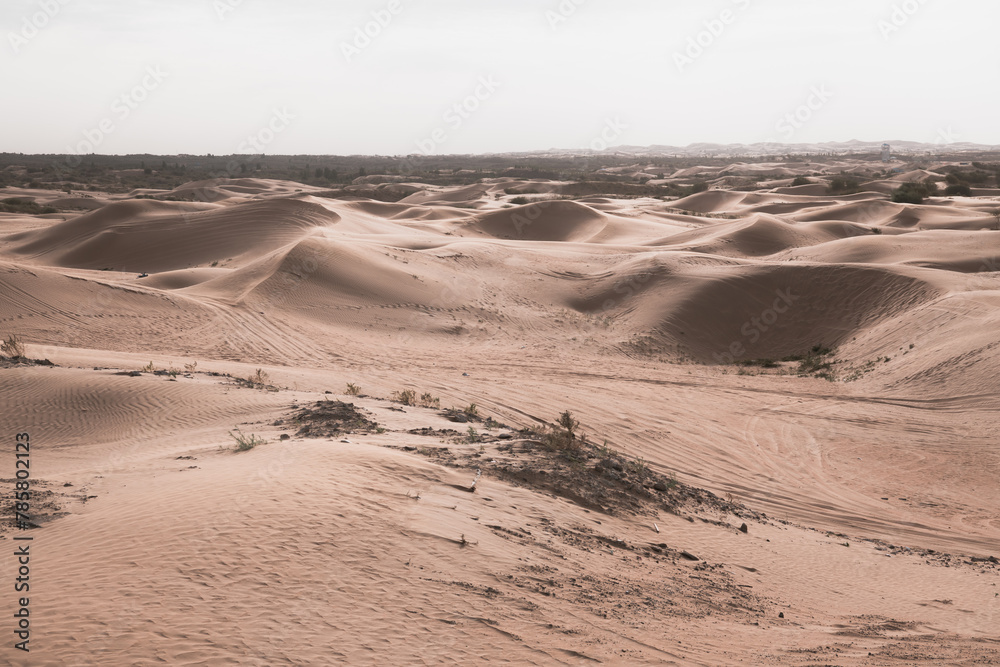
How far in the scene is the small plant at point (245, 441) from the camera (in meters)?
8.00

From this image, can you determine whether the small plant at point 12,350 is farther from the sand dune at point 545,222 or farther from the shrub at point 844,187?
the shrub at point 844,187

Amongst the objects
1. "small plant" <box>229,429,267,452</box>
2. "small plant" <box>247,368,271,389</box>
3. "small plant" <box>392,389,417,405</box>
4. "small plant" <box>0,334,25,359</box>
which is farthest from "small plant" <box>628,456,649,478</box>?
"small plant" <box>0,334,25,359</box>

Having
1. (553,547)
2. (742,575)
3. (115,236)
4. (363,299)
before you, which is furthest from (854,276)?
(115,236)

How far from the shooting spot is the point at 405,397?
38.0 ft

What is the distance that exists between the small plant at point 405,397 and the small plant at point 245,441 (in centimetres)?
305

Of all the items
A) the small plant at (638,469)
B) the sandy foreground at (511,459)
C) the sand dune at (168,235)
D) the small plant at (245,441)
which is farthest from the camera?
the sand dune at (168,235)

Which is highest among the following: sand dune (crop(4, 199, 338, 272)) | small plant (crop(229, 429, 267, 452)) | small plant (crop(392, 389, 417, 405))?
sand dune (crop(4, 199, 338, 272))

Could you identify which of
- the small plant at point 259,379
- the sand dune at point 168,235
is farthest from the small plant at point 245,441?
the sand dune at point 168,235

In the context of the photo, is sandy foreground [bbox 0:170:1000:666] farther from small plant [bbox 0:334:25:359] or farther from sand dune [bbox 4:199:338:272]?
sand dune [bbox 4:199:338:272]

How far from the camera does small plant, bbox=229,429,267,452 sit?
8000mm

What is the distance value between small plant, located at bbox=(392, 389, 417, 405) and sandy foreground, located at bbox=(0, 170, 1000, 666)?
0.31 metres

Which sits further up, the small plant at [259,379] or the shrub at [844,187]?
the shrub at [844,187]

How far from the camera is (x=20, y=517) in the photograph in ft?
20.5

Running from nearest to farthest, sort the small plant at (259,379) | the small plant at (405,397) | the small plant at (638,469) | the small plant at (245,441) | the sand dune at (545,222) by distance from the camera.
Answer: the small plant at (245,441)
the small plant at (638,469)
the small plant at (405,397)
the small plant at (259,379)
the sand dune at (545,222)
